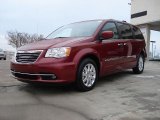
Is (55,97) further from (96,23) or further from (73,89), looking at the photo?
(96,23)

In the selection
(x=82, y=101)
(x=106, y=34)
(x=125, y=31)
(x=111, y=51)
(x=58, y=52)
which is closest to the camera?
(x=82, y=101)

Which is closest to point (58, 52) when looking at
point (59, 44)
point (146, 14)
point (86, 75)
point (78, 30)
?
point (59, 44)

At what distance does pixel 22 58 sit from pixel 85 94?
155 centimetres

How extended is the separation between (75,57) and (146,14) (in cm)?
2446

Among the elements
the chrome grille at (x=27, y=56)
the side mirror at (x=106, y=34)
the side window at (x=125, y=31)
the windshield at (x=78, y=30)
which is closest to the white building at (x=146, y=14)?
the side window at (x=125, y=31)

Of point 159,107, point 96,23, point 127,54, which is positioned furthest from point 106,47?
point 159,107

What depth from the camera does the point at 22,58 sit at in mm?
6508

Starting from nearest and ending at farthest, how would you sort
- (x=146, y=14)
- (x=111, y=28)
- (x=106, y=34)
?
(x=106, y=34), (x=111, y=28), (x=146, y=14)

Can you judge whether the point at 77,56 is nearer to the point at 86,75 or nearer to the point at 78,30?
the point at 86,75

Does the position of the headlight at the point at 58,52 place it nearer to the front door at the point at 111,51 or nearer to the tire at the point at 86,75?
the tire at the point at 86,75

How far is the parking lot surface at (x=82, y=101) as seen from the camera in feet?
16.0

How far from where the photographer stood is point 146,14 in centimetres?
2948

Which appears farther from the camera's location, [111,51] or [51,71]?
[111,51]

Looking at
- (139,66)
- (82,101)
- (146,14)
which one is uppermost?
(146,14)
